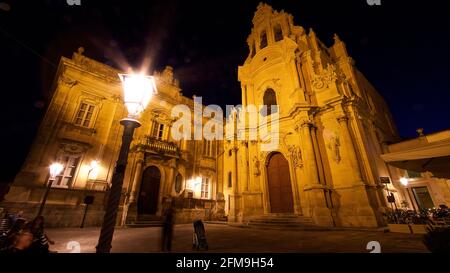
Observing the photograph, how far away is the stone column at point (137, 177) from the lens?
1294 centimetres

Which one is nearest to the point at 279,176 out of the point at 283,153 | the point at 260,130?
the point at 283,153

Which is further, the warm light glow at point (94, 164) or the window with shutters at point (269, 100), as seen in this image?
the window with shutters at point (269, 100)

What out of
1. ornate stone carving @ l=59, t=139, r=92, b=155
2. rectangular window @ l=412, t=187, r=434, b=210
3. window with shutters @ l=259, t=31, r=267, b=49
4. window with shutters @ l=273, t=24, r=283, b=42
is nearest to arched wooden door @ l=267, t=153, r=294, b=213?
Result: window with shutters @ l=259, t=31, r=267, b=49

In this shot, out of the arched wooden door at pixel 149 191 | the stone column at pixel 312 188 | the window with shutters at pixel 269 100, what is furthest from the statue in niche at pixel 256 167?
the arched wooden door at pixel 149 191

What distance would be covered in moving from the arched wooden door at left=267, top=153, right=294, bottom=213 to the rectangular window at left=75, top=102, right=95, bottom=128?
14079 millimetres

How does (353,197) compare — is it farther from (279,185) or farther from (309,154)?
(279,185)

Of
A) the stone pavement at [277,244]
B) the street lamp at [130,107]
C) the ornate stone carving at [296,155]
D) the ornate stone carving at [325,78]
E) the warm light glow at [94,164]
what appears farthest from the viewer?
the ornate stone carving at [325,78]

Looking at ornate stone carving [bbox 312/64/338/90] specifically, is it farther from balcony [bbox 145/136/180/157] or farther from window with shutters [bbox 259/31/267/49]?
balcony [bbox 145/136/180/157]

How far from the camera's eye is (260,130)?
14.9 m

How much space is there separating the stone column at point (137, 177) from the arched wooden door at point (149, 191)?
67 centimetres

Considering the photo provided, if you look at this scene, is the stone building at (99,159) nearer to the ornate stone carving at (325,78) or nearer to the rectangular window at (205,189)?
the rectangular window at (205,189)

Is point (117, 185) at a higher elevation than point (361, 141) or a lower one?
lower

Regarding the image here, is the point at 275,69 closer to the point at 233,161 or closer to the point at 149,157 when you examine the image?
the point at 233,161
